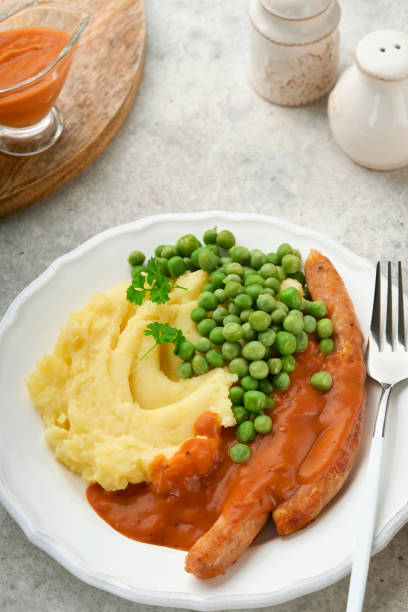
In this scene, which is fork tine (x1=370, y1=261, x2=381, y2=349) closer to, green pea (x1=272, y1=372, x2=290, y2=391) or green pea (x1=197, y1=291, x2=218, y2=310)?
green pea (x1=272, y1=372, x2=290, y2=391)

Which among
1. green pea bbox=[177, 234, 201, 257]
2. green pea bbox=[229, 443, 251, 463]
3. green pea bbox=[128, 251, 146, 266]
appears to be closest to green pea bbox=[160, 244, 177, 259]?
green pea bbox=[177, 234, 201, 257]

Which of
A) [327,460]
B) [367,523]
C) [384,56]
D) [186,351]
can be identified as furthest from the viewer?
[384,56]

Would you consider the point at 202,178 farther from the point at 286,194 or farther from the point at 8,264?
the point at 8,264

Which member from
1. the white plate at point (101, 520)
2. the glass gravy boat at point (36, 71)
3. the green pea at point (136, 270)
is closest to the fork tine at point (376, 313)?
the white plate at point (101, 520)

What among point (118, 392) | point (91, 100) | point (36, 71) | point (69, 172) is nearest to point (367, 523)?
point (118, 392)

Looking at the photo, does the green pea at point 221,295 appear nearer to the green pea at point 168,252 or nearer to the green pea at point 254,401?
the green pea at point 168,252

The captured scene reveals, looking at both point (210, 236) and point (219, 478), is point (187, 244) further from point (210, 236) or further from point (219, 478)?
point (219, 478)
